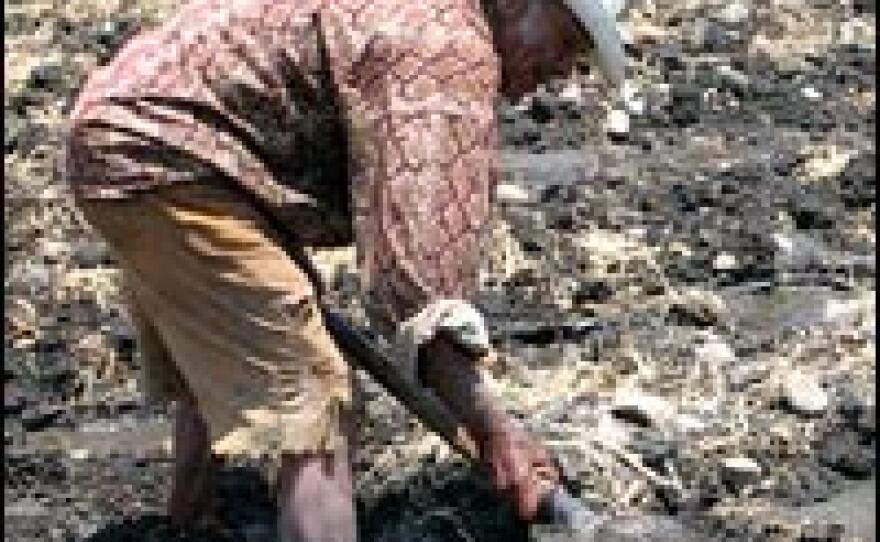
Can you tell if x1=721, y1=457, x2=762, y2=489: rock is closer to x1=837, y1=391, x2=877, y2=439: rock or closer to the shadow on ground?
x1=837, y1=391, x2=877, y2=439: rock

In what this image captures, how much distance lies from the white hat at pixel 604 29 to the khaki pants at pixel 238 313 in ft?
1.89

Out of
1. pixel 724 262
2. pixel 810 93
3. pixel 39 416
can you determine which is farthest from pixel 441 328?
pixel 810 93

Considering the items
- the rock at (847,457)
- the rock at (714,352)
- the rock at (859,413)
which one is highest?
the rock at (714,352)

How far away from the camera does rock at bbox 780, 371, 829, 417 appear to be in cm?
432

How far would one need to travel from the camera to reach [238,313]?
11.0ft

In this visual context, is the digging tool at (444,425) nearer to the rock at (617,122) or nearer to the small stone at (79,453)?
the small stone at (79,453)

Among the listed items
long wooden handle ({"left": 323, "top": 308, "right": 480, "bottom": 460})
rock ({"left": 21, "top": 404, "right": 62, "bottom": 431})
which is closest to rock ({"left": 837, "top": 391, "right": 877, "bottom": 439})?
long wooden handle ({"left": 323, "top": 308, "right": 480, "bottom": 460})

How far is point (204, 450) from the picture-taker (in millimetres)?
3855

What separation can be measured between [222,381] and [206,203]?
0.28 m

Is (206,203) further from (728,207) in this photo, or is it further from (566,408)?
(728,207)

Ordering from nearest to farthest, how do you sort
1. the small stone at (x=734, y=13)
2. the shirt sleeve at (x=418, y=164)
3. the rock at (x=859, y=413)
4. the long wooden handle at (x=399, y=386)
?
1. the shirt sleeve at (x=418, y=164)
2. the long wooden handle at (x=399, y=386)
3. the rock at (x=859, y=413)
4. the small stone at (x=734, y=13)

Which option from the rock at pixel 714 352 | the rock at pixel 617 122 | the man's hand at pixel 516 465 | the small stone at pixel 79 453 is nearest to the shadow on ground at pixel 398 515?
the man's hand at pixel 516 465

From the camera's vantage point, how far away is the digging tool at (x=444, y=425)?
362cm

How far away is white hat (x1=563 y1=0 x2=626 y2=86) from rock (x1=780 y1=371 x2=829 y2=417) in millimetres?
1192
